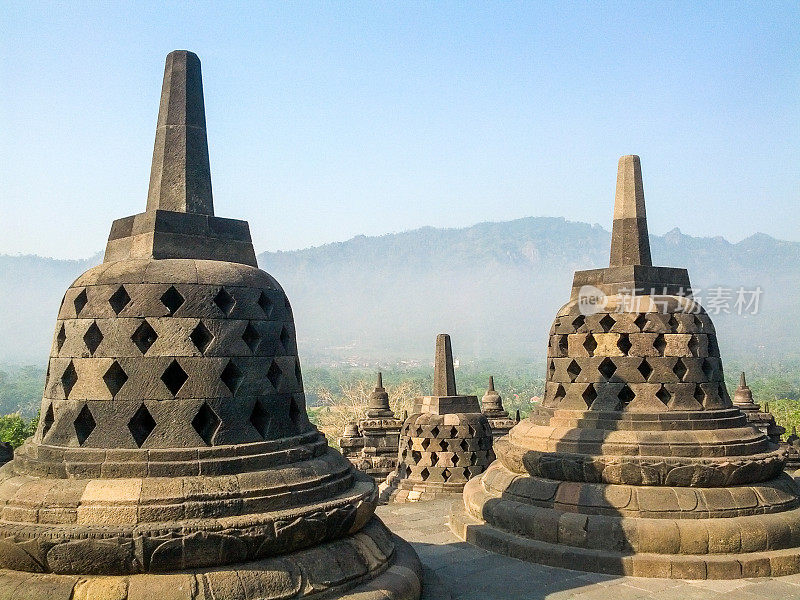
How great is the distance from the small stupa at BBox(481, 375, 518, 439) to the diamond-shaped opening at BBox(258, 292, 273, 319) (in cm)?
1571

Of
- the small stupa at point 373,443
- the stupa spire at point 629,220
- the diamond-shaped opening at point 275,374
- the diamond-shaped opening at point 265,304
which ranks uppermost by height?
the stupa spire at point 629,220

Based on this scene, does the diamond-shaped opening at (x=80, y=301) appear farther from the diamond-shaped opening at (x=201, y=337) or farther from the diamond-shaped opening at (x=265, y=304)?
the diamond-shaped opening at (x=265, y=304)

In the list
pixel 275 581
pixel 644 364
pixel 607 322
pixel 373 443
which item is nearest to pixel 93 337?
pixel 275 581

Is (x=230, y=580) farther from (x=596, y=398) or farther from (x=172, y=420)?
(x=596, y=398)

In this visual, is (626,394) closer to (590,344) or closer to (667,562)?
(590,344)

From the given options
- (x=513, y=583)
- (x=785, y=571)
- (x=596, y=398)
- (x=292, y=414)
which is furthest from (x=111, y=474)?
(x=785, y=571)

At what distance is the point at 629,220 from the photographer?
919cm

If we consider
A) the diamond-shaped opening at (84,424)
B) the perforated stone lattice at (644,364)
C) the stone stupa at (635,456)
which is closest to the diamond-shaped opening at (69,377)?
the diamond-shaped opening at (84,424)

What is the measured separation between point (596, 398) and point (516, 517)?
5.82ft

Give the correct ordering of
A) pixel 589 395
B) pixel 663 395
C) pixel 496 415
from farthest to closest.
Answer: pixel 496 415 < pixel 589 395 < pixel 663 395

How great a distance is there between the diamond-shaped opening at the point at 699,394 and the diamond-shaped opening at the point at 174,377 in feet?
20.2

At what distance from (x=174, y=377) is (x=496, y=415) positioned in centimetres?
1846

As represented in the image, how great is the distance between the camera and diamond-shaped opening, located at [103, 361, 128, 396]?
477cm

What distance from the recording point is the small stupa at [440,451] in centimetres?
1256
